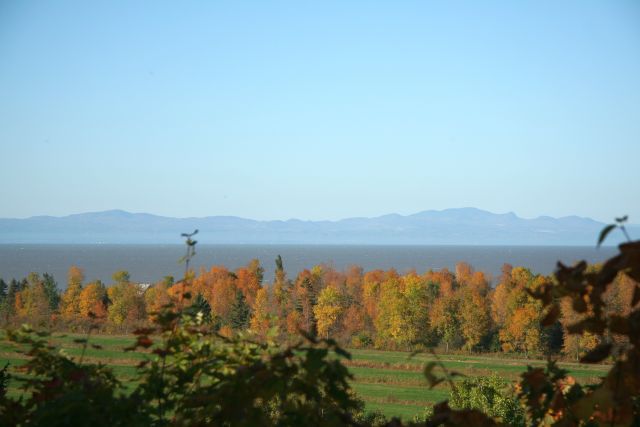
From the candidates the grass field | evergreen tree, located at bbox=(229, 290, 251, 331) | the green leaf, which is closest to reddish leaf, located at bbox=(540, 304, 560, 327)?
the green leaf

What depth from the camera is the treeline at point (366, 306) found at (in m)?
48.7

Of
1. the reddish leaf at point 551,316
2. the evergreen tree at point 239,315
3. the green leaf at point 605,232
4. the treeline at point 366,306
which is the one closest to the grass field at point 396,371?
the treeline at point 366,306

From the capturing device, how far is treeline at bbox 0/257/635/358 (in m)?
48.7

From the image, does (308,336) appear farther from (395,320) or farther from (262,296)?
(262,296)

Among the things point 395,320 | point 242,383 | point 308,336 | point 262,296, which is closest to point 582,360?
point 308,336

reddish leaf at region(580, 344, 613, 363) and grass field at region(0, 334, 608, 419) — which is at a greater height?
reddish leaf at region(580, 344, 613, 363)

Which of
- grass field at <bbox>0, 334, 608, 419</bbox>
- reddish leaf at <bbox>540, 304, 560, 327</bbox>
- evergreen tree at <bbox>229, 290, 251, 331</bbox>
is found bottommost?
grass field at <bbox>0, 334, 608, 419</bbox>

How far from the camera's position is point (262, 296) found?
57.6m

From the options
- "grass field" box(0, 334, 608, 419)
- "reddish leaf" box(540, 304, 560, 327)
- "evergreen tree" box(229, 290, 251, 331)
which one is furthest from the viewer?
"evergreen tree" box(229, 290, 251, 331)

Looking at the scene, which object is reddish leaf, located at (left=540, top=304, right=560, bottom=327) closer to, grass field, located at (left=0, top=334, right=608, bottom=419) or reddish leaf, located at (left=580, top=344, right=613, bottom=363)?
reddish leaf, located at (left=580, top=344, right=613, bottom=363)

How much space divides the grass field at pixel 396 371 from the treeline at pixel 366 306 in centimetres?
271

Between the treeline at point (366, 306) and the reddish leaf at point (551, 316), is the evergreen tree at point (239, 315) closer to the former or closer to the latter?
the treeline at point (366, 306)

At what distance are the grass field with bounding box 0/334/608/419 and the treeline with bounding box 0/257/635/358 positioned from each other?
2.71 meters

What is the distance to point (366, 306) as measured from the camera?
58125mm
